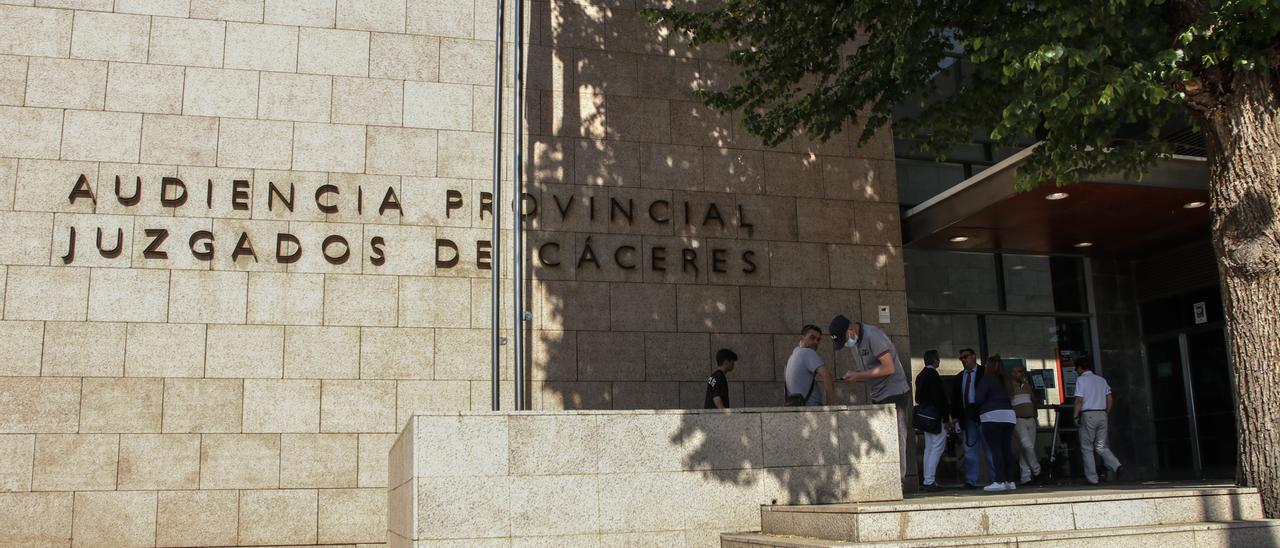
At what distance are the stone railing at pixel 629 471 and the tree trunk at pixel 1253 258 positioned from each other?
111 inches

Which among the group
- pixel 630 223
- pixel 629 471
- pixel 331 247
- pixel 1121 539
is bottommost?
→ pixel 1121 539

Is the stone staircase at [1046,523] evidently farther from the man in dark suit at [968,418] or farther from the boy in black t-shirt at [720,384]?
the man in dark suit at [968,418]

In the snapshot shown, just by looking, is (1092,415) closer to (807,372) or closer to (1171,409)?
(1171,409)

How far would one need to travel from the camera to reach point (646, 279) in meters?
13.0

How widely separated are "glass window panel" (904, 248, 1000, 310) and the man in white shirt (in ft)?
5.69

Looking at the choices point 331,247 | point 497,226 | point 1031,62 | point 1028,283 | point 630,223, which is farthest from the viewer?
point 1028,283

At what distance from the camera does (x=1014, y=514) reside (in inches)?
309

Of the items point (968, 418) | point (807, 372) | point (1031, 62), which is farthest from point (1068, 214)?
point (1031, 62)

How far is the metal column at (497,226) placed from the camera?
11117 mm

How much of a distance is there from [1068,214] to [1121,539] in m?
7.19

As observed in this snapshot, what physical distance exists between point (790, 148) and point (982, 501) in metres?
6.69

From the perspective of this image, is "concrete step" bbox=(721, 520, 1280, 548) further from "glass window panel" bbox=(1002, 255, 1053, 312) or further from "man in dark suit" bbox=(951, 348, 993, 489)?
"glass window panel" bbox=(1002, 255, 1053, 312)

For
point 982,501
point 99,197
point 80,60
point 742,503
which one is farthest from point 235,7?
point 982,501

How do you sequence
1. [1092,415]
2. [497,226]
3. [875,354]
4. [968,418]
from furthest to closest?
1. [1092,415]
2. [968,418]
3. [497,226]
4. [875,354]
